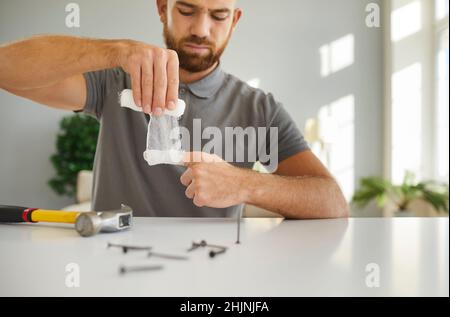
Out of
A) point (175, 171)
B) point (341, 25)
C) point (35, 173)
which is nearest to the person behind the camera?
point (175, 171)

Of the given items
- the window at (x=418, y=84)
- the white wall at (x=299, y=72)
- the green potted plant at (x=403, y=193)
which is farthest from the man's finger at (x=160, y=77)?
the window at (x=418, y=84)

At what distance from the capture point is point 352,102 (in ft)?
11.5

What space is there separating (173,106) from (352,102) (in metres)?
3.02

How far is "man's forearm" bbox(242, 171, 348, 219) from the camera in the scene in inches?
31.6

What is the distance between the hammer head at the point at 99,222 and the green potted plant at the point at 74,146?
301 cm

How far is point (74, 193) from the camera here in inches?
137

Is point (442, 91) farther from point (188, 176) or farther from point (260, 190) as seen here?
point (188, 176)

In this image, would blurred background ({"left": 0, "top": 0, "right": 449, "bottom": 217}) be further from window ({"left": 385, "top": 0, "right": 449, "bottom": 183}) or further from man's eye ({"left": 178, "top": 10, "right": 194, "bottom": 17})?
man's eye ({"left": 178, "top": 10, "right": 194, "bottom": 17})

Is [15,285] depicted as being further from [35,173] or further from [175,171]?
[35,173]

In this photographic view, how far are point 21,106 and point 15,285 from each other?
7.96ft

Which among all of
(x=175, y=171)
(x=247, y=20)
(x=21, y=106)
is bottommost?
(x=175, y=171)

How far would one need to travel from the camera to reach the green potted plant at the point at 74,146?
3.49m

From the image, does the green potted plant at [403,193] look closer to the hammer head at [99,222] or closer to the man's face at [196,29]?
the man's face at [196,29]
